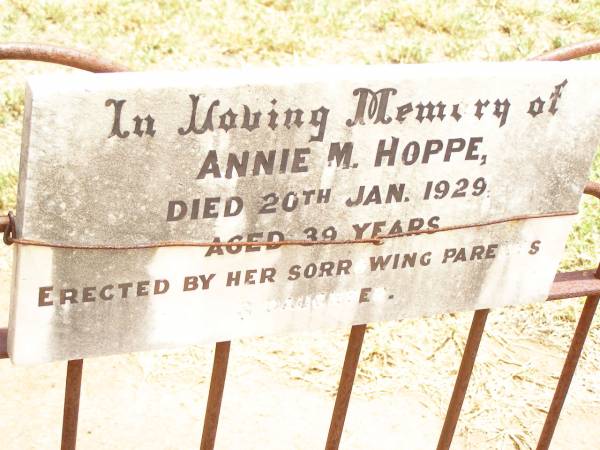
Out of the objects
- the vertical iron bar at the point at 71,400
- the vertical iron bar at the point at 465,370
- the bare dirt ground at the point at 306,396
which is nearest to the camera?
the vertical iron bar at the point at 71,400

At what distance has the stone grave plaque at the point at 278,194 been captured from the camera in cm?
125

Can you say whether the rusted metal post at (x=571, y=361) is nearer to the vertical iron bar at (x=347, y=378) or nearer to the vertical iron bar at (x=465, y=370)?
the vertical iron bar at (x=465, y=370)

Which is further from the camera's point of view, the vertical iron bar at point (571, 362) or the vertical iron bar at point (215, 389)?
the vertical iron bar at point (571, 362)

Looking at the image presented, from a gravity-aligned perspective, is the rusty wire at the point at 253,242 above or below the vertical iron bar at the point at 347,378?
above

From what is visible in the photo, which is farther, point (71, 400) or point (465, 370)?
point (465, 370)

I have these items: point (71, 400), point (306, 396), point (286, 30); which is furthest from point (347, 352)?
point (286, 30)

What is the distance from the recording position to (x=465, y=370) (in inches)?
72.4

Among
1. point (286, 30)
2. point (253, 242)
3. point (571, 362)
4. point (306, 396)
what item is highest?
point (253, 242)

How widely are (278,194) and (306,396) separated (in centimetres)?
154

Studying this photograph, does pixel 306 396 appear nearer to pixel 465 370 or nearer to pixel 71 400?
pixel 465 370

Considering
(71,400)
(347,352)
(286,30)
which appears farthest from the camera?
(286,30)

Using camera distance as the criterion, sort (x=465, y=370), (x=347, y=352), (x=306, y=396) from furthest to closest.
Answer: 1. (x=306, y=396)
2. (x=465, y=370)
3. (x=347, y=352)

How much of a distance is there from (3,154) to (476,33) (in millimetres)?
2557

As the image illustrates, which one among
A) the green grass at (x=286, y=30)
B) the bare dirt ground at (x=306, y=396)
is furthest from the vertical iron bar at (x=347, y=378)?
the green grass at (x=286, y=30)
